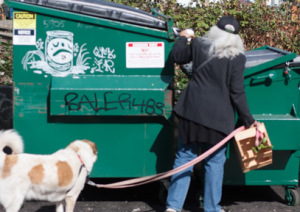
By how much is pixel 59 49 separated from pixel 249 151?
192cm

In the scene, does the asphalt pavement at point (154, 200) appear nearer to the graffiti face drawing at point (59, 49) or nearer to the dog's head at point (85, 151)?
the dog's head at point (85, 151)

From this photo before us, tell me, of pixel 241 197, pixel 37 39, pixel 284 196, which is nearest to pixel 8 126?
pixel 37 39

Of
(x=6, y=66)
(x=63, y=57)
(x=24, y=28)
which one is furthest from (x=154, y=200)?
(x=6, y=66)

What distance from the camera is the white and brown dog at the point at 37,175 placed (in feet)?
11.9

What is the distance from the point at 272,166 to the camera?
454 centimetres

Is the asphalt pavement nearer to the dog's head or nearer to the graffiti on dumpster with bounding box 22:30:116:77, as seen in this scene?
the dog's head

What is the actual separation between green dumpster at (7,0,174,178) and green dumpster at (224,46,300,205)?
2.44ft

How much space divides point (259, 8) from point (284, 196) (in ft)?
14.4

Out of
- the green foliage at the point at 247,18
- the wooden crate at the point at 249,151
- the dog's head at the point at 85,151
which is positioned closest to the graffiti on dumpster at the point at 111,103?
the dog's head at the point at 85,151

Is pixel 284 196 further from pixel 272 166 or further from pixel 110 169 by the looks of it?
pixel 110 169

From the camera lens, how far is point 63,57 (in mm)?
4348

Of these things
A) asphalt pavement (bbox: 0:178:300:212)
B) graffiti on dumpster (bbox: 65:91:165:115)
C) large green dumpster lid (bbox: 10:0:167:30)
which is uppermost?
large green dumpster lid (bbox: 10:0:167:30)

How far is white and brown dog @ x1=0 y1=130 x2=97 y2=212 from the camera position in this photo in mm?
3631

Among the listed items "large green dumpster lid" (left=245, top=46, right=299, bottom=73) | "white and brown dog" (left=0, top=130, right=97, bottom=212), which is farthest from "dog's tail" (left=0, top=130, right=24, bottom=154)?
"large green dumpster lid" (left=245, top=46, right=299, bottom=73)
